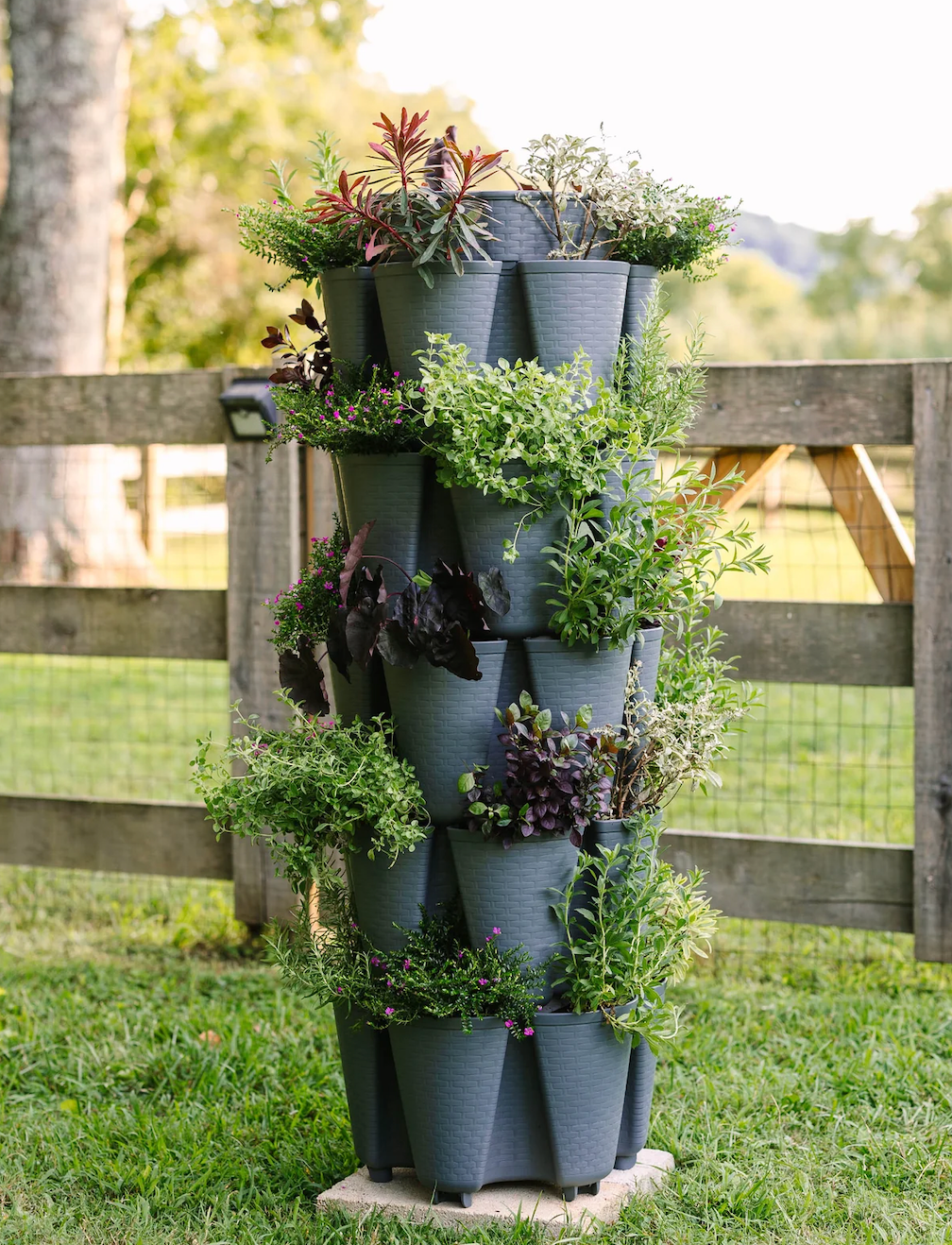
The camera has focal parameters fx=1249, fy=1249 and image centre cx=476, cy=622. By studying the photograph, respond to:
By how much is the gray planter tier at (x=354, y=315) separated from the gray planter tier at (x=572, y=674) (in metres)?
0.66

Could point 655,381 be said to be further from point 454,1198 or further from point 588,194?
point 454,1198

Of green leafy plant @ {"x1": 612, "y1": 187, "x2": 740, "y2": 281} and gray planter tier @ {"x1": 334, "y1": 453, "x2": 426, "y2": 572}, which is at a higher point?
green leafy plant @ {"x1": 612, "y1": 187, "x2": 740, "y2": 281}

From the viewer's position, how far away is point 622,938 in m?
2.46

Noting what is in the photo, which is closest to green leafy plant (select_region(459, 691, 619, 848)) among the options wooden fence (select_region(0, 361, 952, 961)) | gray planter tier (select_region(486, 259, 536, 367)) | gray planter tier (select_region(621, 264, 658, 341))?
gray planter tier (select_region(486, 259, 536, 367))

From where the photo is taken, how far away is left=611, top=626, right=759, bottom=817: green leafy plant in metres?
2.52

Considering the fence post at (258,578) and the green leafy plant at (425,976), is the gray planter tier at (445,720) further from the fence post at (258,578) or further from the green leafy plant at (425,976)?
the fence post at (258,578)

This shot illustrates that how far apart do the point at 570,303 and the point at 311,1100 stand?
1.99 metres

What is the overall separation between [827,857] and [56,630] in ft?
8.93

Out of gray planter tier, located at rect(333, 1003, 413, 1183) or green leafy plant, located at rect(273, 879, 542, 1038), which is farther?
gray planter tier, located at rect(333, 1003, 413, 1183)

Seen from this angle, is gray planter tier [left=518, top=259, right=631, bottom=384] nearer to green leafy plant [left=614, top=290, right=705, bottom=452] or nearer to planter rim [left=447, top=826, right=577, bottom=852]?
Result: green leafy plant [left=614, top=290, right=705, bottom=452]

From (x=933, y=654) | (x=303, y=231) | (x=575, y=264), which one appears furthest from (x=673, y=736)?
(x=933, y=654)

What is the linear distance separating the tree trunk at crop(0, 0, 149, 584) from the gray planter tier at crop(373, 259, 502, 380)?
5858 mm

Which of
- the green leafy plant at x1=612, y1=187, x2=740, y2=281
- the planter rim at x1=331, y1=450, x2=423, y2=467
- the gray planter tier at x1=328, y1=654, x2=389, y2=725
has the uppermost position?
the green leafy plant at x1=612, y1=187, x2=740, y2=281

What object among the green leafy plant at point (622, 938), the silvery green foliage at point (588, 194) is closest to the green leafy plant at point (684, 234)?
the silvery green foliage at point (588, 194)
